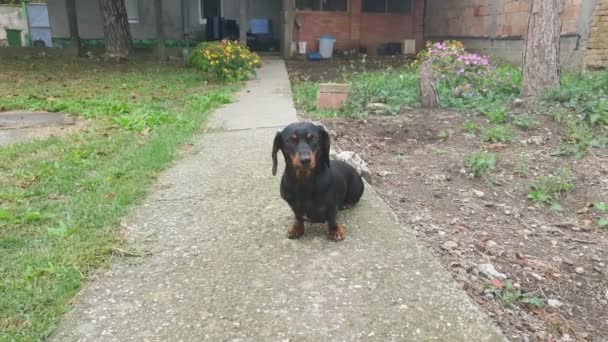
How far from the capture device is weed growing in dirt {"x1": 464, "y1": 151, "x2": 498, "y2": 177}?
421 centimetres

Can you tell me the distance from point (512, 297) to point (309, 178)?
1154 mm

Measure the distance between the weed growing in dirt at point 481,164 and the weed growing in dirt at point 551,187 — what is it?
1.28ft

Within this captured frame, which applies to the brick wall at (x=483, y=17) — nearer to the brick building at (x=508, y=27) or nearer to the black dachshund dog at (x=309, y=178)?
the brick building at (x=508, y=27)

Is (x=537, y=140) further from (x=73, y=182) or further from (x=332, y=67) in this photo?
(x=332, y=67)

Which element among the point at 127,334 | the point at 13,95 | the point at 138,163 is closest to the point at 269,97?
the point at 138,163

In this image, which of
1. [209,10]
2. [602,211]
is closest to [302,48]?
[209,10]

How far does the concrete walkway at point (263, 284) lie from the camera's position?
2000 mm

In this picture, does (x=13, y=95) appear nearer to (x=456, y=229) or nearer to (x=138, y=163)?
(x=138, y=163)

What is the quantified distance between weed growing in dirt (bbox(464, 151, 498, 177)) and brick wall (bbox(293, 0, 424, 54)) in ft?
41.8

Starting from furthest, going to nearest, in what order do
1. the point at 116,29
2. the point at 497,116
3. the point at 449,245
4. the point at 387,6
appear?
the point at 387,6 < the point at 116,29 < the point at 497,116 < the point at 449,245

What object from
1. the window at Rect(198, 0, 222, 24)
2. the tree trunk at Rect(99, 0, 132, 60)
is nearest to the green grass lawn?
the tree trunk at Rect(99, 0, 132, 60)

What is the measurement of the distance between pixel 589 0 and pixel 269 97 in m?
6.18

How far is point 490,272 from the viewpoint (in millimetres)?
2574

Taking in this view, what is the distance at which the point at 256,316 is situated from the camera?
2090mm
